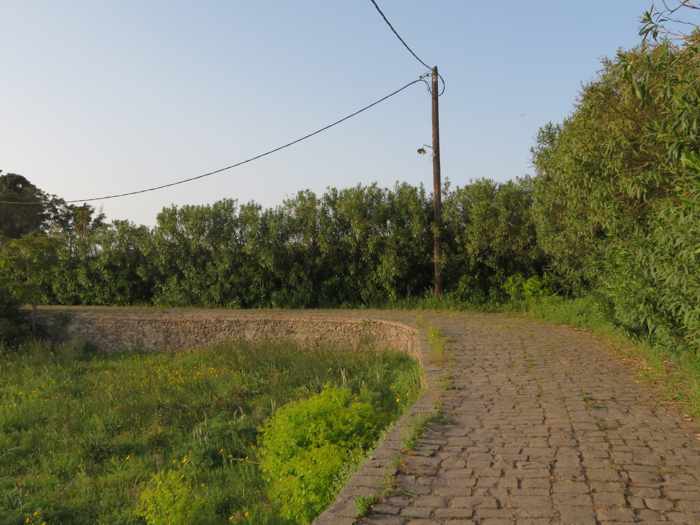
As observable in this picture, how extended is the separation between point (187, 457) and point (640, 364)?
618 cm

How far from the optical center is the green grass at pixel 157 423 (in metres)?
6.89

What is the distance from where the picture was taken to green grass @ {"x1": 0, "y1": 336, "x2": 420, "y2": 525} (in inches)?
271

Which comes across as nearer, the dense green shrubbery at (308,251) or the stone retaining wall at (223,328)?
the stone retaining wall at (223,328)

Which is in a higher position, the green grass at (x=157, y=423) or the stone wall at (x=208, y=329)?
the stone wall at (x=208, y=329)

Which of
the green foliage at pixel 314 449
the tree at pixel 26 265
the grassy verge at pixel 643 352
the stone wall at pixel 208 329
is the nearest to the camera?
the green foliage at pixel 314 449

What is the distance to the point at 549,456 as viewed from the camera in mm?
5008

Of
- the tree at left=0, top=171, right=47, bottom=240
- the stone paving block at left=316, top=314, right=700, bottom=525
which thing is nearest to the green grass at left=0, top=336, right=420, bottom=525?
the stone paving block at left=316, top=314, right=700, bottom=525

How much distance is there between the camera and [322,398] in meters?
7.11

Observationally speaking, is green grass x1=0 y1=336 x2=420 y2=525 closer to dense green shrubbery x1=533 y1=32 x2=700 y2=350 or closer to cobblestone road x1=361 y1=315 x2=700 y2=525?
cobblestone road x1=361 y1=315 x2=700 y2=525

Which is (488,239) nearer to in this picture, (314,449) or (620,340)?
(620,340)

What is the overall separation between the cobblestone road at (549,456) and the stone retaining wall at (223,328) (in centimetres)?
263

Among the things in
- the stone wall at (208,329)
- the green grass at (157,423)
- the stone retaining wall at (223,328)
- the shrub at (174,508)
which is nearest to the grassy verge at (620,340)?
the stone retaining wall at (223,328)

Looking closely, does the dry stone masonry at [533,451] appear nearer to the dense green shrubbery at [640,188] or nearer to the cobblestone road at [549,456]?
the cobblestone road at [549,456]

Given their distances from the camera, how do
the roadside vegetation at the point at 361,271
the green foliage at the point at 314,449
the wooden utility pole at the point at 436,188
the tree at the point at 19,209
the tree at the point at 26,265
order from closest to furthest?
the green foliage at the point at 314,449
the roadside vegetation at the point at 361,271
the wooden utility pole at the point at 436,188
the tree at the point at 26,265
the tree at the point at 19,209
